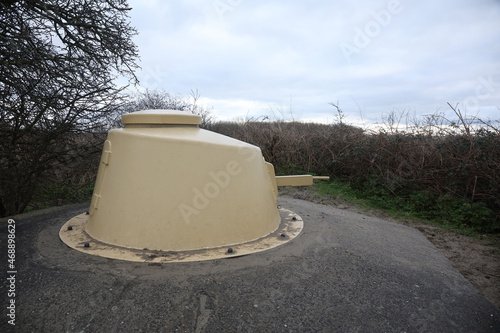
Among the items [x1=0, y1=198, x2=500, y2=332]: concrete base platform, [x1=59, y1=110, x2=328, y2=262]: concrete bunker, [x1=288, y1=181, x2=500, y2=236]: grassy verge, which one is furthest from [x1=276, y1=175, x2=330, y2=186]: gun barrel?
[x1=288, y1=181, x2=500, y2=236]: grassy verge

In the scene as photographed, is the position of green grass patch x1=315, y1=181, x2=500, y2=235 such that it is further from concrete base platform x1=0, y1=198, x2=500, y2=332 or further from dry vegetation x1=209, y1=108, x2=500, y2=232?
concrete base platform x1=0, y1=198, x2=500, y2=332

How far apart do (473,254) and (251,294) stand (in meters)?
3.57

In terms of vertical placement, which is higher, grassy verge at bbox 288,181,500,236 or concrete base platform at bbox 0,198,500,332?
concrete base platform at bbox 0,198,500,332

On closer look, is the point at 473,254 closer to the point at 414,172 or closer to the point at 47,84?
the point at 414,172

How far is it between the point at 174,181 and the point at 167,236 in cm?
51

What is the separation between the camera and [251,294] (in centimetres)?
231

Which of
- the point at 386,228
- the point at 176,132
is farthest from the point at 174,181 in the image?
the point at 386,228

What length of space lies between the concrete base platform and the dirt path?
0.46 metres

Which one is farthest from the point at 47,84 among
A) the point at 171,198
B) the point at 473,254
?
the point at 473,254

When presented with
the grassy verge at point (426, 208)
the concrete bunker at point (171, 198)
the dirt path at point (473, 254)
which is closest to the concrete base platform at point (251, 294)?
the concrete bunker at point (171, 198)

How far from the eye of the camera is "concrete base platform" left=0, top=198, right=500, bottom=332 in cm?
205

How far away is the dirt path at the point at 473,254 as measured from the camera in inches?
130

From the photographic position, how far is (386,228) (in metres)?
4.56

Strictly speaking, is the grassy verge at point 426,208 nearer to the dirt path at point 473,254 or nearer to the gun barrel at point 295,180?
the dirt path at point 473,254
